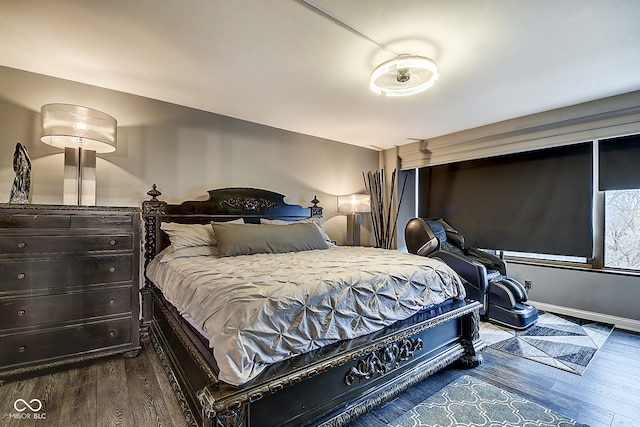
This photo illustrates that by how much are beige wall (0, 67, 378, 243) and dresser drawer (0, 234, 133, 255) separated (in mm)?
617

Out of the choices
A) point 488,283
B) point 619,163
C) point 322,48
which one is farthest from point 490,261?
point 322,48

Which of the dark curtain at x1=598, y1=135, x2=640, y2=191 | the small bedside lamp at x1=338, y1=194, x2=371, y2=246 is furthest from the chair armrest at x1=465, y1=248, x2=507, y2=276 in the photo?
the small bedside lamp at x1=338, y1=194, x2=371, y2=246

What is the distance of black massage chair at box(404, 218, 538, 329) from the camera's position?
3.13 meters

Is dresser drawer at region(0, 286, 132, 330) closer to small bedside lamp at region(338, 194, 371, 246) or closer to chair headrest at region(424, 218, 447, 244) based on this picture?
small bedside lamp at region(338, 194, 371, 246)

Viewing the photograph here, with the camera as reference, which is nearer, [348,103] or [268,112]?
[348,103]

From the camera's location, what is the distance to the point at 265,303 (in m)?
1.33

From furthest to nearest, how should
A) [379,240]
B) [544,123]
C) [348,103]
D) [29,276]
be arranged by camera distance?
[379,240], [544,123], [348,103], [29,276]

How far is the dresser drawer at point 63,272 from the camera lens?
2.01m

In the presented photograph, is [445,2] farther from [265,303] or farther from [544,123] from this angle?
[544,123]

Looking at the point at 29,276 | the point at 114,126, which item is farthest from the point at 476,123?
the point at 29,276

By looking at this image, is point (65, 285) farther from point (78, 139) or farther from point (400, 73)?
point (400, 73)

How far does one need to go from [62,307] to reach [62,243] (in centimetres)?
48

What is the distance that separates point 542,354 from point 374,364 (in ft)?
6.10

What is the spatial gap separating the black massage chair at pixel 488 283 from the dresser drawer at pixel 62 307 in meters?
3.26
